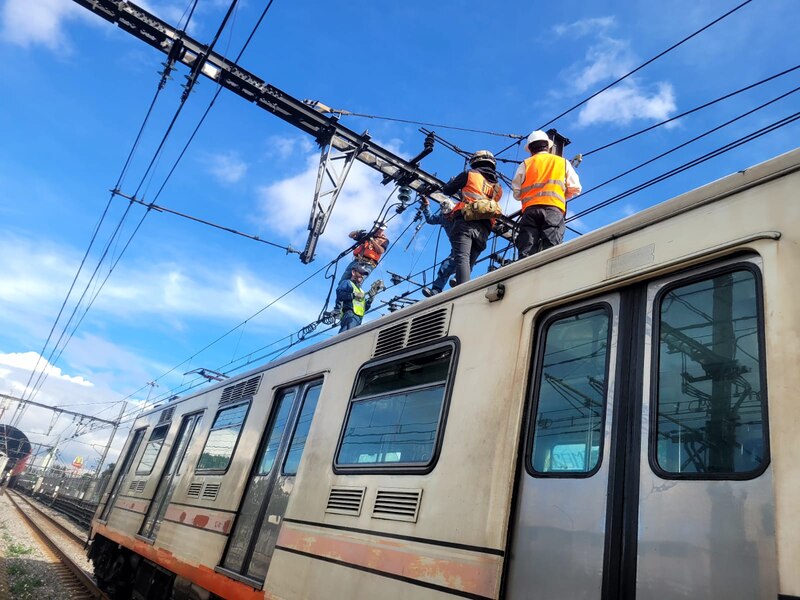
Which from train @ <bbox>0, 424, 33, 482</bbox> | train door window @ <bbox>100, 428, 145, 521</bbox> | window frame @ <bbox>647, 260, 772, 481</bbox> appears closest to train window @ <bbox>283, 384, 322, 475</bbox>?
window frame @ <bbox>647, 260, 772, 481</bbox>

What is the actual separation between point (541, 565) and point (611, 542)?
0.37 metres

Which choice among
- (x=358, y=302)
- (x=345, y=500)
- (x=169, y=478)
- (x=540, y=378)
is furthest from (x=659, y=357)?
(x=169, y=478)

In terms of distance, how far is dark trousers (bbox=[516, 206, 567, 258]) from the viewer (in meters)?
4.82

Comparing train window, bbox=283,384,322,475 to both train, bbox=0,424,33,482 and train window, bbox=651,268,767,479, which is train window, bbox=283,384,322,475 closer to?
train window, bbox=651,268,767,479

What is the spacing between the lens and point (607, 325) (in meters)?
2.72

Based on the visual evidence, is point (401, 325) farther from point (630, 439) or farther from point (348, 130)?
point (348, 130)

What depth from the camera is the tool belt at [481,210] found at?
5.52 metres

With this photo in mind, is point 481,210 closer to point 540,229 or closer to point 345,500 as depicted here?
point 540,229

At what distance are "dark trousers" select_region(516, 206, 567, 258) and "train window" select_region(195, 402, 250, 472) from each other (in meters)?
3.51

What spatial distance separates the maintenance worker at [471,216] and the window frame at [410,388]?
1.55m

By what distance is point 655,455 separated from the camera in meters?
2.25

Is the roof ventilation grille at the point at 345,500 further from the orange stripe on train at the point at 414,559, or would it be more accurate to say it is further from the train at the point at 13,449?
the train at the point at 13,449

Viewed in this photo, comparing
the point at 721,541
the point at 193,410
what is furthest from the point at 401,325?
the point at 193,410

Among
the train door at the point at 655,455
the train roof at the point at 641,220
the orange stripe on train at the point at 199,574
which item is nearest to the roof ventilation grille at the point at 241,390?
the orange stripe on train at the point at 199,574
